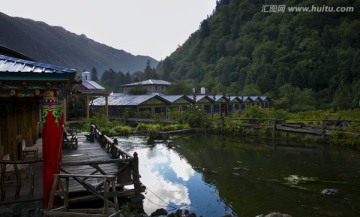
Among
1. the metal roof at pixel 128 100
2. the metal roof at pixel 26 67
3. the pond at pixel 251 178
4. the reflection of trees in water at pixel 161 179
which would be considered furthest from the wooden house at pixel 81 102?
the metal roof at pixel 26 67

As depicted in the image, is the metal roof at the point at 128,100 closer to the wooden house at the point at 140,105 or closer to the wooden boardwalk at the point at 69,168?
the wooden house at the point at 140,105

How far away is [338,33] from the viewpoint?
3378 inches

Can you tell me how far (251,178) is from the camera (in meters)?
15.2

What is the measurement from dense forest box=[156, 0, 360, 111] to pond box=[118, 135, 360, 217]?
36.1 metres

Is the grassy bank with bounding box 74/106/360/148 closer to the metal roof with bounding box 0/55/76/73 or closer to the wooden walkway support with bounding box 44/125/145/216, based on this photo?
the wooden walkway support with bounding box 44/125/145/216

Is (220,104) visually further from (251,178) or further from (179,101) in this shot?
(251,178)

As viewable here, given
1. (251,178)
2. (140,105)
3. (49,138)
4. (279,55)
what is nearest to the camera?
(49,138)

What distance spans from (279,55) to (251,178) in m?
85.5

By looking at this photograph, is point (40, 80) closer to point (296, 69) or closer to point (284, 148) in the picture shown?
point (284, 148)

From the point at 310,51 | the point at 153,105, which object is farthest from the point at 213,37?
the point at 153,105

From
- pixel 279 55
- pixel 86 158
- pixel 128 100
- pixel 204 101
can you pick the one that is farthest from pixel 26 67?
pixel 279 55

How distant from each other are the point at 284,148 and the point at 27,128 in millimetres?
17628

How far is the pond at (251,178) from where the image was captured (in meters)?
11.5

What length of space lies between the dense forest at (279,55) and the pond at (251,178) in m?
36.1
